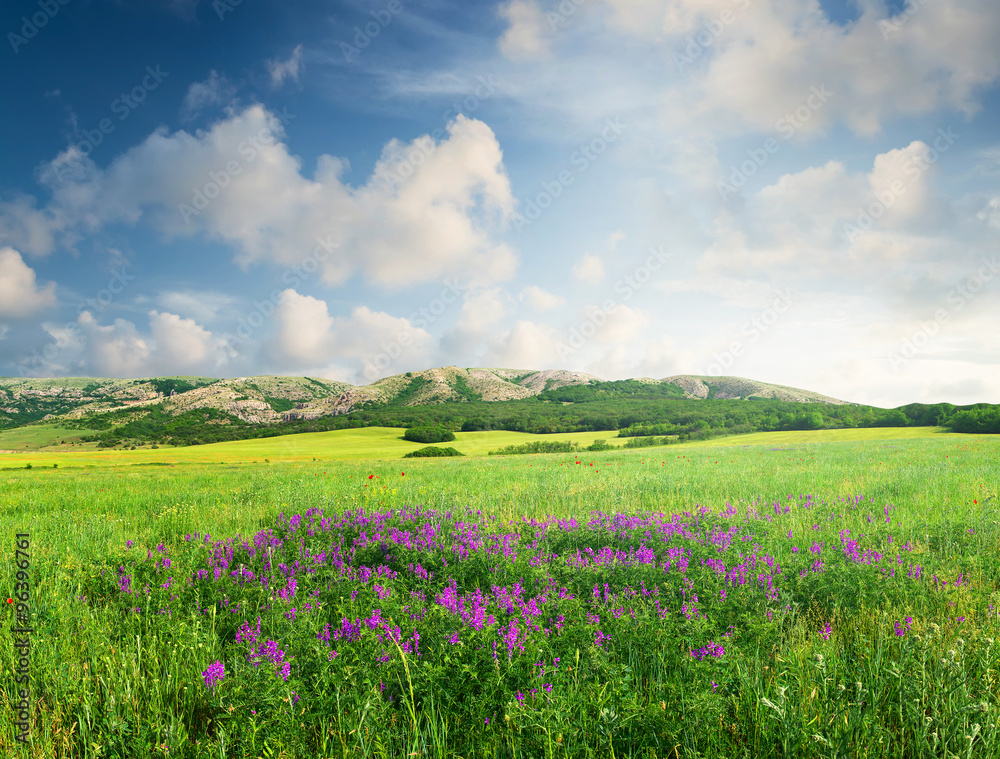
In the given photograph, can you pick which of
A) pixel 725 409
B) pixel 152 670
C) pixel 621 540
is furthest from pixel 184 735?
pixel 725 409

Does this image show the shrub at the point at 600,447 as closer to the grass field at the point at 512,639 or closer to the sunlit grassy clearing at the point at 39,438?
the grass field at the point at 512,639

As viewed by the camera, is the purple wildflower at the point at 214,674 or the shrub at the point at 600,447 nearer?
the purple wildflower at the point at 214,674

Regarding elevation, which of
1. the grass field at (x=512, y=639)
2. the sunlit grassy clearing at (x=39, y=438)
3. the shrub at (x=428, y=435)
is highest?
the grass field at (x=512, y=639)

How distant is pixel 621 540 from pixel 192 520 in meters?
7.70

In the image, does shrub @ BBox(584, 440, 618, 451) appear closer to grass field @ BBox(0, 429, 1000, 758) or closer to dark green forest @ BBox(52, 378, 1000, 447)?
dark green forest @ BBox(52, 378, 1000, 447)

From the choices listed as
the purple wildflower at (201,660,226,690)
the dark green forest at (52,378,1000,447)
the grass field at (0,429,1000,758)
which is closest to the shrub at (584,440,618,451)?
the dark green forest at (52,378,1000,447)

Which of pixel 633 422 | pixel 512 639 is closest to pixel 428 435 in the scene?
pixel 633 422

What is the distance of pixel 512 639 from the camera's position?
3.24 meters

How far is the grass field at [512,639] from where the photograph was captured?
8.55ft

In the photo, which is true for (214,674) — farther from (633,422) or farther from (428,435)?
(633,422)

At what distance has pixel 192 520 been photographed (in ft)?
27.7

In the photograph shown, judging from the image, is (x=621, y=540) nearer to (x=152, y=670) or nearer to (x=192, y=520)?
(x=152, y=670)

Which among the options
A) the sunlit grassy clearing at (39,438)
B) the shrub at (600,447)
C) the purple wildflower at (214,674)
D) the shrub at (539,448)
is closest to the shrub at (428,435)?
the shrub at (539,448)

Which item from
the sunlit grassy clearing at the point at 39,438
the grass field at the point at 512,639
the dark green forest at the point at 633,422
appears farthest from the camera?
the sunlit grassy clearing at the point at 39,438
